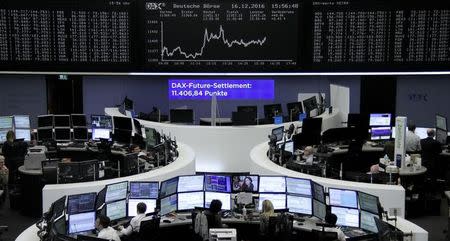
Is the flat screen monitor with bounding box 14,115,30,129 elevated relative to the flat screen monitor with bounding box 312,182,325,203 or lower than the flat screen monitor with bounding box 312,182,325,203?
elevated

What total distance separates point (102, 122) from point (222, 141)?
2.52 metres

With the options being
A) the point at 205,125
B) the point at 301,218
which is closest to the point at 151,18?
the point at 205,125

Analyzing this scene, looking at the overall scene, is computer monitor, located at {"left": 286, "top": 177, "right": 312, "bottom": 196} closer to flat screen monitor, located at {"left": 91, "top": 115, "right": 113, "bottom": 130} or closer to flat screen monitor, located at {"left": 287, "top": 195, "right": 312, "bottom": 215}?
flat screen monitor, located at {"left": 287, "top": 195, "right": 312, "bottom": 215}

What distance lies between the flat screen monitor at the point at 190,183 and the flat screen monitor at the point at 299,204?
4.04 feet

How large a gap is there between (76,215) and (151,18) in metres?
6.71

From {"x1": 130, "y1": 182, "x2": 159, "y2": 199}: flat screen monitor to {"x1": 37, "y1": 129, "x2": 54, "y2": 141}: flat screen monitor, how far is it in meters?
5.36

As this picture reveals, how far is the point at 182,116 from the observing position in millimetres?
14477

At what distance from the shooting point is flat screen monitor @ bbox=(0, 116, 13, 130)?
13828 mm

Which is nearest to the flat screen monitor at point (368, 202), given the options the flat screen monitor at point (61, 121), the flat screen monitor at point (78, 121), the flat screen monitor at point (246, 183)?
the flat screen monitor at point (246, 183)

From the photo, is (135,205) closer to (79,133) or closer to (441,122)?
(79,133)

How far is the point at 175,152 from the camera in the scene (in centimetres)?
1162

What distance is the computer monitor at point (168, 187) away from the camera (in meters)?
9.12

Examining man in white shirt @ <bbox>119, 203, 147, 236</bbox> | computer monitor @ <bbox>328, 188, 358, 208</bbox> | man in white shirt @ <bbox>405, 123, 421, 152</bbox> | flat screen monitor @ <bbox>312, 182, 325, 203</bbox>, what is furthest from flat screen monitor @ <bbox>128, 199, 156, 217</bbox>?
man in white shirt @ <bbox>405, 123, 421, 152</bbox>

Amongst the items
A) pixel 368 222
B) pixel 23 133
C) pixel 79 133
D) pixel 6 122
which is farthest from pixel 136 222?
pixel 6 122
